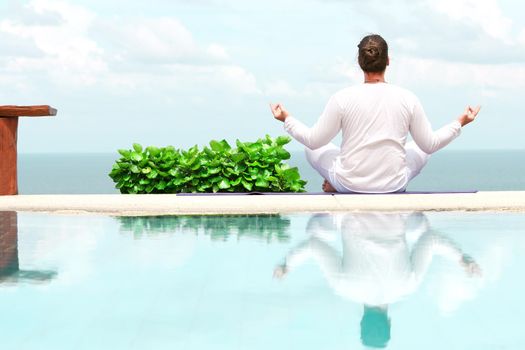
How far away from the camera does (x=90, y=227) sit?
21.5 ft

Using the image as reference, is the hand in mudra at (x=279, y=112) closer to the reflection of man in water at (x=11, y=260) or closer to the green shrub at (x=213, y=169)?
the green shrub at (x=213, y=169)

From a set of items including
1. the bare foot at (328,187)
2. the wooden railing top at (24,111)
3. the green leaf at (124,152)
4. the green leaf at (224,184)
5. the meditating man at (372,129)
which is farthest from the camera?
the green leaf at (124,152)

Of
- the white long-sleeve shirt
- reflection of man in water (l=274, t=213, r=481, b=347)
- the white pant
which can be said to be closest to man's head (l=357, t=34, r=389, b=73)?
the white long-sleeve shirt

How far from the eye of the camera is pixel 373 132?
24.3 ft

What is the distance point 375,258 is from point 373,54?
2.87 meters

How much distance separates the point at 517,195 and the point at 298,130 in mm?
2326

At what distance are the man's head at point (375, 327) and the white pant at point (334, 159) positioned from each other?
4.05 metres

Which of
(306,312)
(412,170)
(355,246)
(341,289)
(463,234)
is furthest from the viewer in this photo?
(412,170)

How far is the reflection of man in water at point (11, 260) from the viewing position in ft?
15.1

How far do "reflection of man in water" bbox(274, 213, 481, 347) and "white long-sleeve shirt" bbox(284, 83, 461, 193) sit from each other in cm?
84

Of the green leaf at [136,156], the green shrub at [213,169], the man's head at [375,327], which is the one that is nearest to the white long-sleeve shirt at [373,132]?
the green shrub at [213,169]

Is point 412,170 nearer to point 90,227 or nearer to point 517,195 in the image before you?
point 517,195

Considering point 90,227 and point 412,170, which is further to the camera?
point 412,170

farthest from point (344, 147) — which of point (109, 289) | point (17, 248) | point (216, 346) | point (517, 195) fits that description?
point (216, 346)
